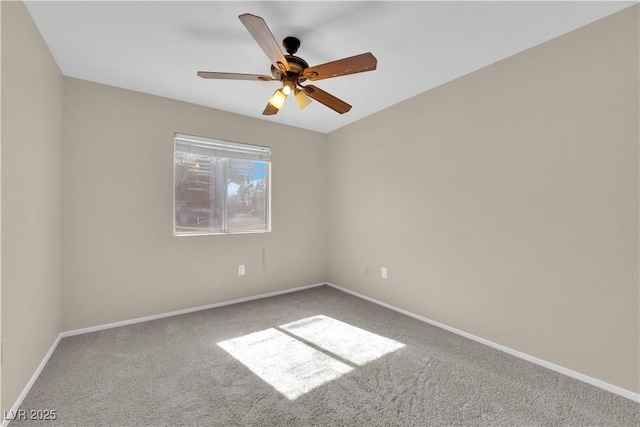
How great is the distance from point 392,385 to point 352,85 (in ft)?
8.45

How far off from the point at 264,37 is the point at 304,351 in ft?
7.42

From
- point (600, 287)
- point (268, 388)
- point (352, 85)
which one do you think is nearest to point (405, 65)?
point (352, 85)

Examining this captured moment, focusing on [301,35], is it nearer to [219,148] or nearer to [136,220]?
[219,148]

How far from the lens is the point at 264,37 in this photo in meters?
1.49

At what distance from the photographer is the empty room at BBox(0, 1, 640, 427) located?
1661 mm

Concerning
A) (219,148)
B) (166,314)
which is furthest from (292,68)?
(166,314)

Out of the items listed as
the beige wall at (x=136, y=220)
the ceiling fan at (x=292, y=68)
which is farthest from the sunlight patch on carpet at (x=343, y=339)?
the ceiling fan at (x=292, y=68)

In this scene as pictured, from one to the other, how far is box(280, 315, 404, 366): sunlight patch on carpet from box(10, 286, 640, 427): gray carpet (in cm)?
1

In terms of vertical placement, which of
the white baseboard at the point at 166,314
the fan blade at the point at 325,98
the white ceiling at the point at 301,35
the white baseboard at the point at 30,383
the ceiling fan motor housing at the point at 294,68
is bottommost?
the white baseboard at the point at 30,383

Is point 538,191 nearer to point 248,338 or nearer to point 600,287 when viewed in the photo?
point 600,287

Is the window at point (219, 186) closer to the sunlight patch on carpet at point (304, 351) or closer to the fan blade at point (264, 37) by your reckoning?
the sunlight patch on carpet at point (304, 351)

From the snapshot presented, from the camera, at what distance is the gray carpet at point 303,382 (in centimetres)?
155

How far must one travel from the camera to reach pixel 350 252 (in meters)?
3.84

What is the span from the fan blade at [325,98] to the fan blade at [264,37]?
24cm
